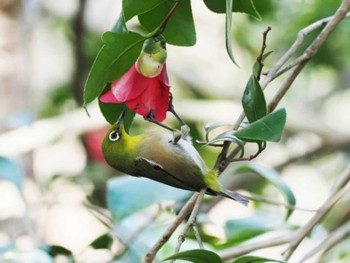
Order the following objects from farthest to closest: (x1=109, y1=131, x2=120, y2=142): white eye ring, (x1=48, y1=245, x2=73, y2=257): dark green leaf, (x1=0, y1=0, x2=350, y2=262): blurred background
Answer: (x1=0, y1=0, x2=350, y2=262): blurred background < (x1=48, y1=245, x2=73, y2=257): dark green leaf < (x1=109, y1=131, x2=120, y2=142): white eye ring

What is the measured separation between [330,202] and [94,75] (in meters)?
0.46

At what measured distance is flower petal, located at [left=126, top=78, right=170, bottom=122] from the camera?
864 millimetres

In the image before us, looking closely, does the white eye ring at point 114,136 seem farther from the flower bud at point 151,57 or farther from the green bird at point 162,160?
the flower bud at point 151,57

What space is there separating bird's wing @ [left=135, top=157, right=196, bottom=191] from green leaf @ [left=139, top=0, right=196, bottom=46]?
0.13 meters

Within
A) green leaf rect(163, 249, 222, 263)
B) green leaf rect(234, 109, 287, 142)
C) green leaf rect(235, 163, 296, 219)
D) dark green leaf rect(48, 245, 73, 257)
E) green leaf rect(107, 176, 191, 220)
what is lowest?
green leaf rect(107, 176, 191, 220)

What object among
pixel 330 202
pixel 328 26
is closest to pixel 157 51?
pixel 328 26

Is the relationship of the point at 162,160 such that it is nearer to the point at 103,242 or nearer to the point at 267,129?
the point at 267,129

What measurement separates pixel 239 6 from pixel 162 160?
19cm

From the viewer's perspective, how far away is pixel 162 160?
3.00 feet

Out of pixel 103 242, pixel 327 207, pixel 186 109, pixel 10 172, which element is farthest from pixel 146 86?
pixel 186 109

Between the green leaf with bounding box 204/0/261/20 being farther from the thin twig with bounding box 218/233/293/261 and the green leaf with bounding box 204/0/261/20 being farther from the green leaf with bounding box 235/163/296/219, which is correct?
the green leaf with bounding box 235/163/296/219

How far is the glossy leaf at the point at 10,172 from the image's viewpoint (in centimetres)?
142

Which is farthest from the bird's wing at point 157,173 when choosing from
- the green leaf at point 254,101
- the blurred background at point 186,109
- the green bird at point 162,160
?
the blurred background at point 186,109

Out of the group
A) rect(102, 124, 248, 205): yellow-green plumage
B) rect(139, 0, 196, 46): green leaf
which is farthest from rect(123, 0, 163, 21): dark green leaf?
rect(102, 124, 248, 205): yellow-green plumage
